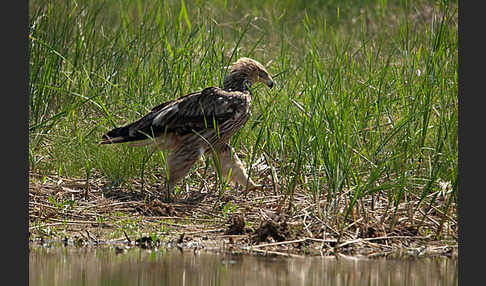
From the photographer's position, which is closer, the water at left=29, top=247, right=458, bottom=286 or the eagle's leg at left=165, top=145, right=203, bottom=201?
the water at left=29, top=247, right=458, bottom=286

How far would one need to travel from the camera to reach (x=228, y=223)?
602 centimetres

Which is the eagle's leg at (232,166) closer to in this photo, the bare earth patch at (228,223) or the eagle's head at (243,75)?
the bare earth patch at (228,223)

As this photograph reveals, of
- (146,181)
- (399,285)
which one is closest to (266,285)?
(399,285)

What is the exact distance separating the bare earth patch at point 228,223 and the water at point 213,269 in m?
0.28

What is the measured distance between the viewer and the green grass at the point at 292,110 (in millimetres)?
6039

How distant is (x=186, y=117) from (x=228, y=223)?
131cm

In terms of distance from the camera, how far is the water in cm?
440

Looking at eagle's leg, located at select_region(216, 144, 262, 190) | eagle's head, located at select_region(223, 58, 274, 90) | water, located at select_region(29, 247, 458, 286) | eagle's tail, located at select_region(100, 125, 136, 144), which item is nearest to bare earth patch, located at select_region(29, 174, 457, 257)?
eagle's leg, located at select_region(216, 144, 262, 190)

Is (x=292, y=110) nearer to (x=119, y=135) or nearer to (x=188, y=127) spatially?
(x=188, y=127)

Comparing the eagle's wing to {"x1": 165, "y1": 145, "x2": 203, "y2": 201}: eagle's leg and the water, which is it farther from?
the water

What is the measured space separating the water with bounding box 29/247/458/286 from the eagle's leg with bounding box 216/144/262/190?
71.0 inches

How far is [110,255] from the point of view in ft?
17.1

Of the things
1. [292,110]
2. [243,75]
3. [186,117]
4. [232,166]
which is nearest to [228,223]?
[232,166]

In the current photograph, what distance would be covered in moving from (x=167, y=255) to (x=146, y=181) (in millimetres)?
2087
